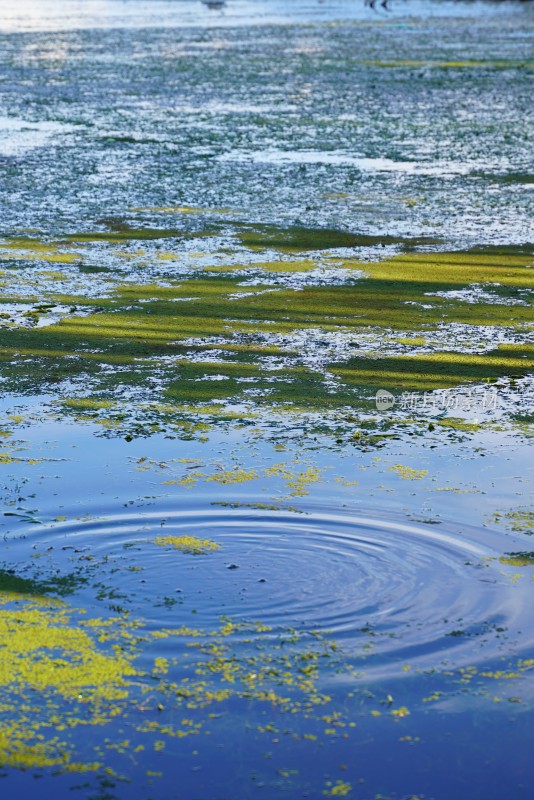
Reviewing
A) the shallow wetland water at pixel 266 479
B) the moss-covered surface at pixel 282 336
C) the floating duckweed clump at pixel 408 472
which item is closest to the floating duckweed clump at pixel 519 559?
the shallow wetland water at pixel 266 479

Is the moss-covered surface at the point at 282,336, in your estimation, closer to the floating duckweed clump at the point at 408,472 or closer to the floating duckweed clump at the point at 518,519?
the floating duckweed clump at the point at 408,472

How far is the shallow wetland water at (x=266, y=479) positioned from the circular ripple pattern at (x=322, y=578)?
12 mm

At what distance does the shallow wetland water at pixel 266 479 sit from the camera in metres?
3.63

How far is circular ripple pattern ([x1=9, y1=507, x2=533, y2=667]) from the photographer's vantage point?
4.17 metres

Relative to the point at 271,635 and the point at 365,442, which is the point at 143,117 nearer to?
the point at 365,442

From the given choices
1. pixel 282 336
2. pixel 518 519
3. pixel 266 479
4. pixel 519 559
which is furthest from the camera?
pixel 282 336

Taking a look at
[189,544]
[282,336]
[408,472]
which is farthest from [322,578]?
[282,336]

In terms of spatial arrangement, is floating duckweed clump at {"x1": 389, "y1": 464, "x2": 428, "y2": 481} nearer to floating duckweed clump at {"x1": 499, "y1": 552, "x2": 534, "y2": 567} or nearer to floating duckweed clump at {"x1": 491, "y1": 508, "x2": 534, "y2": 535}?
floating duckweed clump at {"x1": 491, "y1": 508, "x2": 534, "y2": 535}

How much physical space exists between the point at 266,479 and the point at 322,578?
0.95 meters

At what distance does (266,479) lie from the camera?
5.40 metres

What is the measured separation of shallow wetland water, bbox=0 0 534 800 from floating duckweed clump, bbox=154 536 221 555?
15 mm

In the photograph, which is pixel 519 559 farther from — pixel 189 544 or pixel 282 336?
pixel 282 336

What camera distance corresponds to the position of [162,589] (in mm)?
4441

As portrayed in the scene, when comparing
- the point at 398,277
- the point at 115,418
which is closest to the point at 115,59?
the point at 398,277
